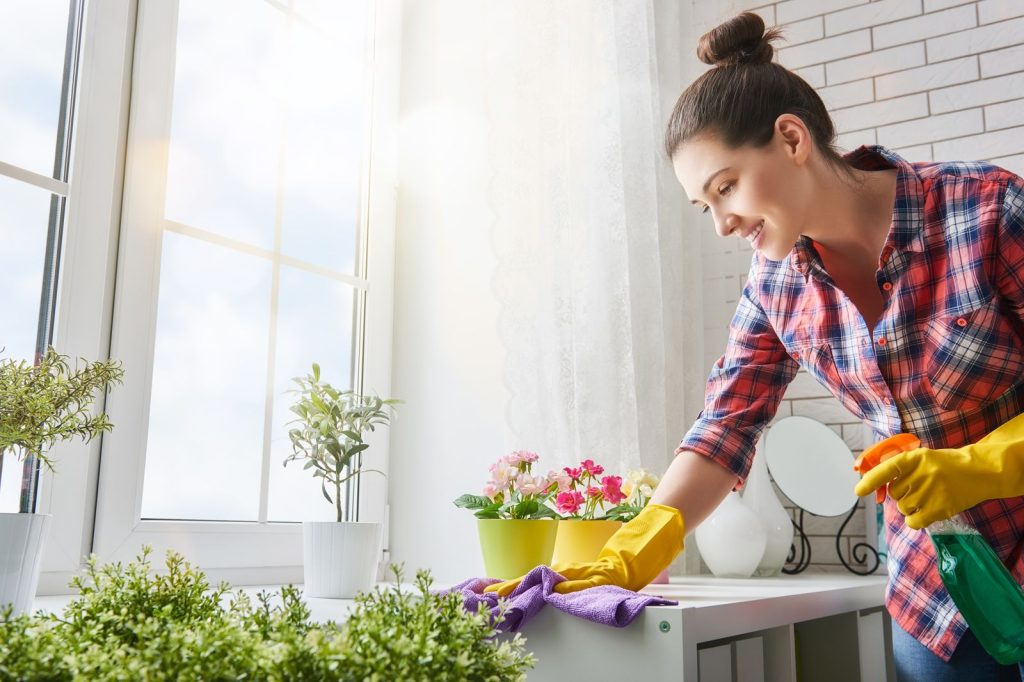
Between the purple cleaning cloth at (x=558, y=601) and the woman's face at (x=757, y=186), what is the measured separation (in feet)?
1.74

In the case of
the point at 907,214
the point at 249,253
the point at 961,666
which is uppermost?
the point at 249,253

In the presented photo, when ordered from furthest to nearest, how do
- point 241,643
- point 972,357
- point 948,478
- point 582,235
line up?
point 582,235 < point 972,357 < point 948,478 < point 241,643

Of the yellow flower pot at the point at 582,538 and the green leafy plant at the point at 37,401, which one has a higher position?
the green leafy plant at the point at 37,401

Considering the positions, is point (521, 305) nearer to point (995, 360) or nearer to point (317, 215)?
point (317, 215)

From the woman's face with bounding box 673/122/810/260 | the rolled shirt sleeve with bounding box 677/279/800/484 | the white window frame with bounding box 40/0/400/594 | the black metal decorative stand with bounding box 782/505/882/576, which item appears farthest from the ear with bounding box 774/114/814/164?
the black metal decorative stand with bounding box 782/505/882/576

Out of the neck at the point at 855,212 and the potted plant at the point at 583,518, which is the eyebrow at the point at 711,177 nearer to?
the neck at the point at 855,212

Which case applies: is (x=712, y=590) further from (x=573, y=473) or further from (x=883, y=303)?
(x=883, y=303)

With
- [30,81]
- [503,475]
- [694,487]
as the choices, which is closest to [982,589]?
[694,487]

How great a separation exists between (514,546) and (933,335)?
71 centimetres

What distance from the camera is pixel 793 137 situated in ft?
4.34

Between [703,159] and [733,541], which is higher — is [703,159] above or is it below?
above

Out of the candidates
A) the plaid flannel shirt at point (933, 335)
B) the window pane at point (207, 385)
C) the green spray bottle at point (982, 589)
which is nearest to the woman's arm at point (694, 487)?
the plaid flannel shirt at point (933, 335)

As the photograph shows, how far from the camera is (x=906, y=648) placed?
1.37 m

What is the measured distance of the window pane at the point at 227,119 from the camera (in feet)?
5.73
